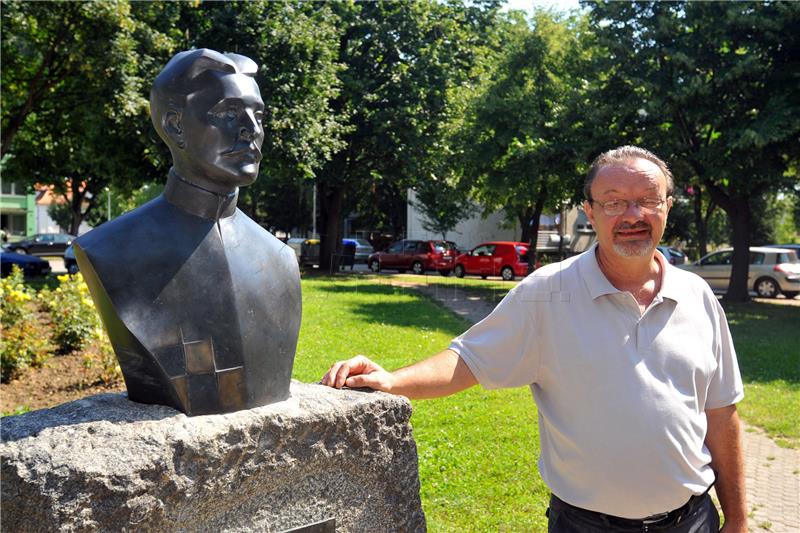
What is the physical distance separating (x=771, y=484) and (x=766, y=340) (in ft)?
24.9

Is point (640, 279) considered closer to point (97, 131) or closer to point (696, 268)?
point (97, 131)

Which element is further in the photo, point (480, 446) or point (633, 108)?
point (633, 108)

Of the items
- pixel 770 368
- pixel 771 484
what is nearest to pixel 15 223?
pixel 770 368

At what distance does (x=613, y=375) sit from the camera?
2744 millimetres

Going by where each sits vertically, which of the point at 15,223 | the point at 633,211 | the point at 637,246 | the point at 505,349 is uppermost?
the point at 15,223

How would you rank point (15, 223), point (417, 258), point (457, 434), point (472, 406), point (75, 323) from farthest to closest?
point (15, 223)
point (417, 258)
point (75, 323)
point (472, 406)
point (457, 434)

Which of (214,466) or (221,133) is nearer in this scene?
(214,466)

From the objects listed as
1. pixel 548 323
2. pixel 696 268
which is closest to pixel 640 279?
pixel 548 323

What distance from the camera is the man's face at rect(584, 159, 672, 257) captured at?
282cm

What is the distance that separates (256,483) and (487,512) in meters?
2.92

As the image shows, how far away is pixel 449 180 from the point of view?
25078 millimetres

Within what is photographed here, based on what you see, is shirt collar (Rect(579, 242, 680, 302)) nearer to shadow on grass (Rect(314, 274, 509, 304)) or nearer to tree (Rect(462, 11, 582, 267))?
tree (Rect(462, 11, 582, 267))

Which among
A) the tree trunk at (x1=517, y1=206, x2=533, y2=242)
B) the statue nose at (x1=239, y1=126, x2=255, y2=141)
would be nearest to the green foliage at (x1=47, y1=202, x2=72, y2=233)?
the tree trunk at (x1=517, y1=206, x2=533, y2=242)

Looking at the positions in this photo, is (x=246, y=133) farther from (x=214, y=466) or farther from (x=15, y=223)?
(x=15, y=223)
